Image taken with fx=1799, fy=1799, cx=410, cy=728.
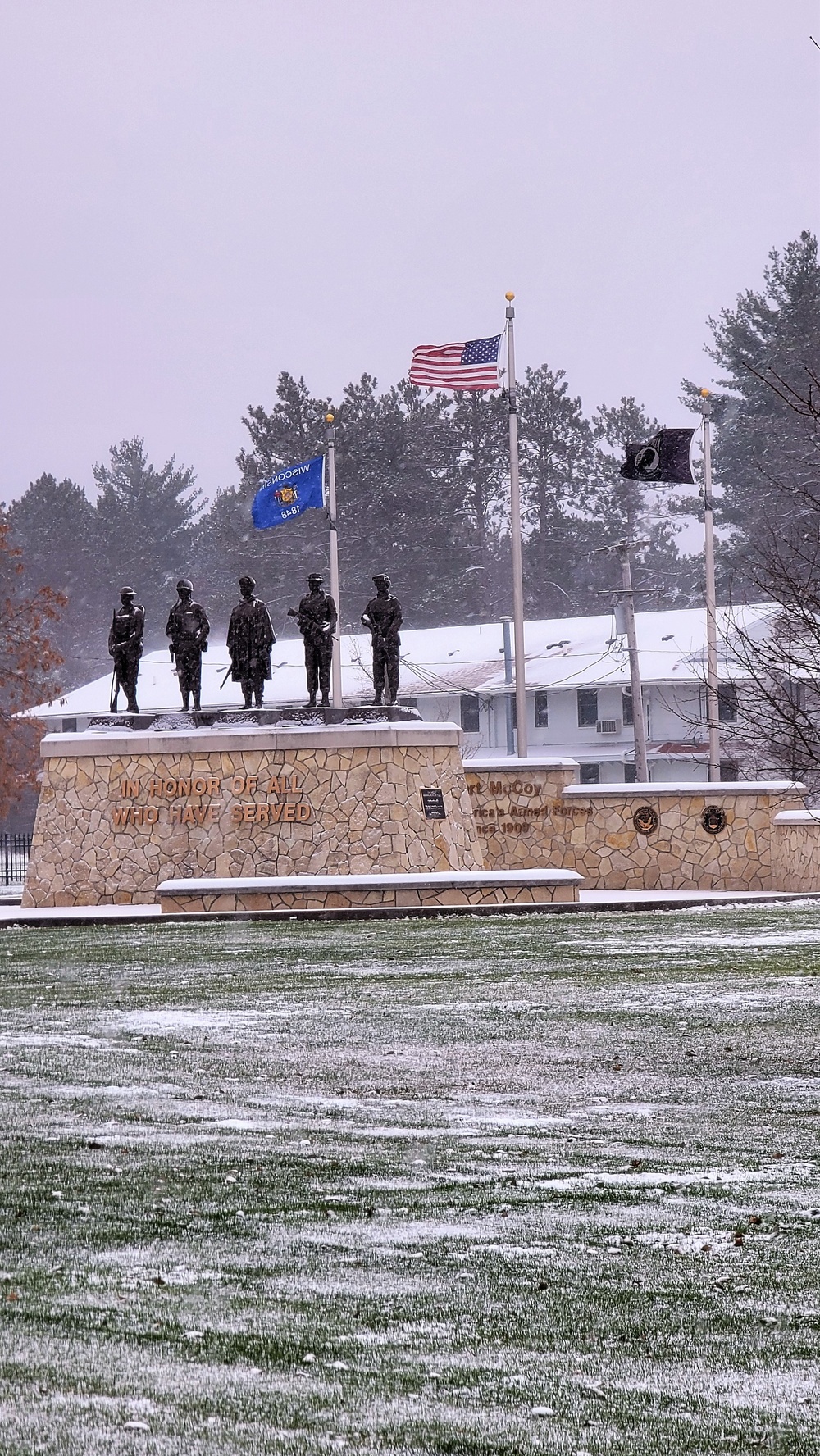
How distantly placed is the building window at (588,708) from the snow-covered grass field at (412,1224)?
144 ft

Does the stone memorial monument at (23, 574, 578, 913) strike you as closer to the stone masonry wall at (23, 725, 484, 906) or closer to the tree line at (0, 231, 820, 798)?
the stone masonry wall at (23, 725, 484, 906)

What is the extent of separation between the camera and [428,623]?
70.0m

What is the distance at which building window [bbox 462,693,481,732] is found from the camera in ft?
191

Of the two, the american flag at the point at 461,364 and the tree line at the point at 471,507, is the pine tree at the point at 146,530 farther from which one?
the american flag at the point at 461,364

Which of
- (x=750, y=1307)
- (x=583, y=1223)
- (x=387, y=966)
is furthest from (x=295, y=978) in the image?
(x=750, y=1307)

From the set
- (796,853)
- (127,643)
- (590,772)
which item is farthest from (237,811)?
(590,772)

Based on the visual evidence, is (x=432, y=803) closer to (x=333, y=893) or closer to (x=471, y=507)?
(x=333, y=893)

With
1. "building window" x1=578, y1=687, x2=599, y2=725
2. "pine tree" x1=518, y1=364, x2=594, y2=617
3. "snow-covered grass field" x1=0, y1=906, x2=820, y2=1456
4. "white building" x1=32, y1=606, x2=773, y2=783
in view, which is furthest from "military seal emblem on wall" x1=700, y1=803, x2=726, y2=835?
"pine tree" x1=518, y1=364, x2=594, y2=617

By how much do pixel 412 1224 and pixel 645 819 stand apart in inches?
890

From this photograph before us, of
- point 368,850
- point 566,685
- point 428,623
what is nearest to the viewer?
point 368,850

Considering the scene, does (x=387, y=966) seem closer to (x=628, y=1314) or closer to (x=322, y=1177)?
(x=322, y=1177)

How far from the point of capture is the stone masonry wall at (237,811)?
2419cm

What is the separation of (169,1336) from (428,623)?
6565cm

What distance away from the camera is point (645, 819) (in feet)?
93.1
